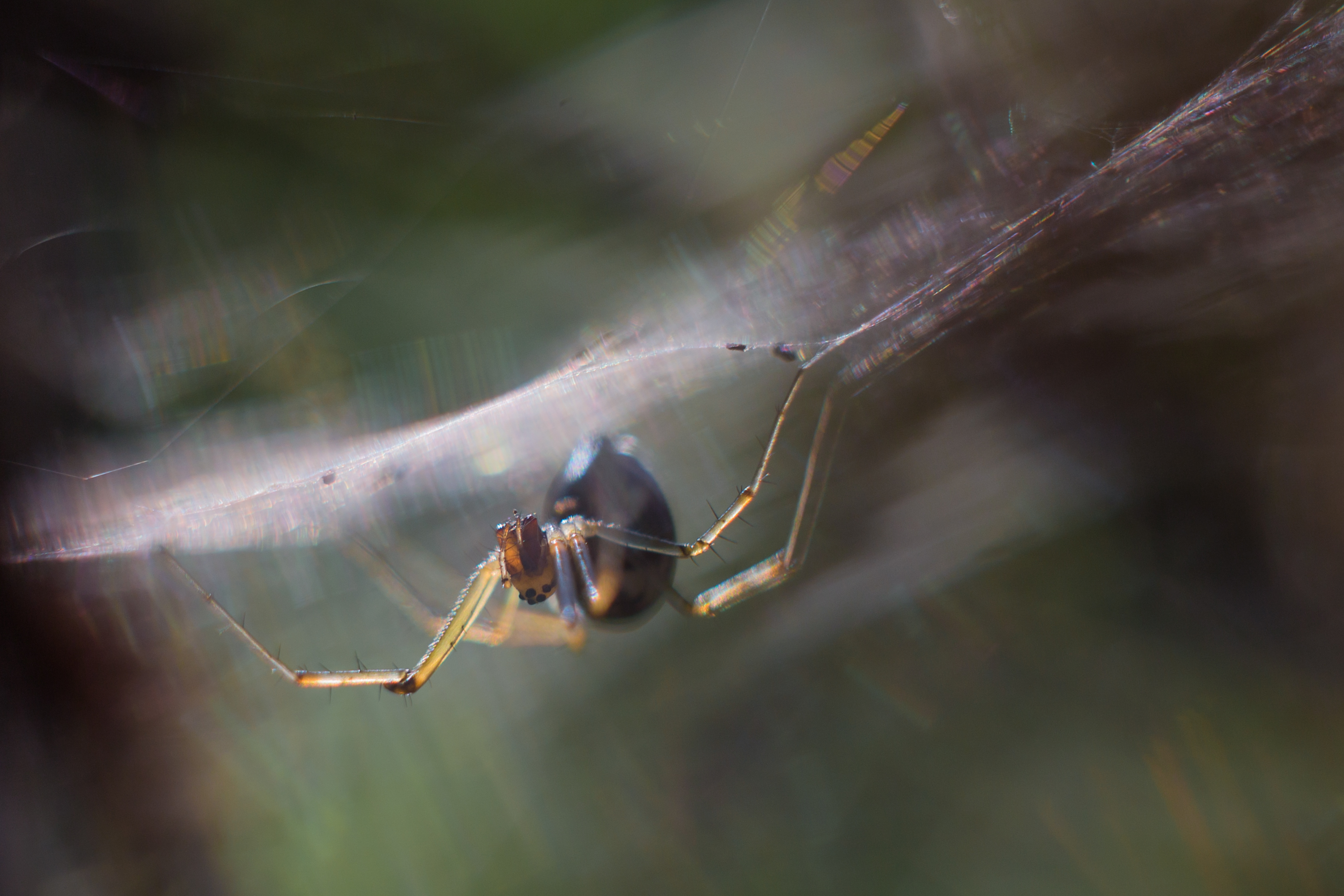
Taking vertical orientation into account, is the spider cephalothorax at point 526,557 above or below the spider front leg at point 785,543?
above

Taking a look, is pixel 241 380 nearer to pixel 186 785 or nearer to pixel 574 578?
pixel 574 578

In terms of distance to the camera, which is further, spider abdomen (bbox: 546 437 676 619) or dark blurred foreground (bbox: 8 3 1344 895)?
spider abdomen (bbox: 546 437 676 619)

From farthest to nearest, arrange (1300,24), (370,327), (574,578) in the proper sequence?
1. (574,578)
2. (370,327)
3. (1300,24)

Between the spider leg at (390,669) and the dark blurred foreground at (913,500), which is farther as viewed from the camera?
the spider leg at (390,669)

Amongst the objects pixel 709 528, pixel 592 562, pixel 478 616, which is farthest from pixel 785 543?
pixel 478 616

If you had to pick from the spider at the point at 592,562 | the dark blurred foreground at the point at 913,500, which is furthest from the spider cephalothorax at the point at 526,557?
the dark blurred foreground at the point at 913,500

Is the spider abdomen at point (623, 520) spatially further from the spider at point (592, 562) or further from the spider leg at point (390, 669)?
the spider leg at point (390, 669)

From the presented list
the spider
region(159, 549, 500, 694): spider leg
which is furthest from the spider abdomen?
region(159, 549, 500, 694): spider leg

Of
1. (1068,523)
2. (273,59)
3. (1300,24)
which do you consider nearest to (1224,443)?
(1068,523)

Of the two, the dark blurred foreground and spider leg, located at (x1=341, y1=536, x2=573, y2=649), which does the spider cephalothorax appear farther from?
the dark blurred foreground
